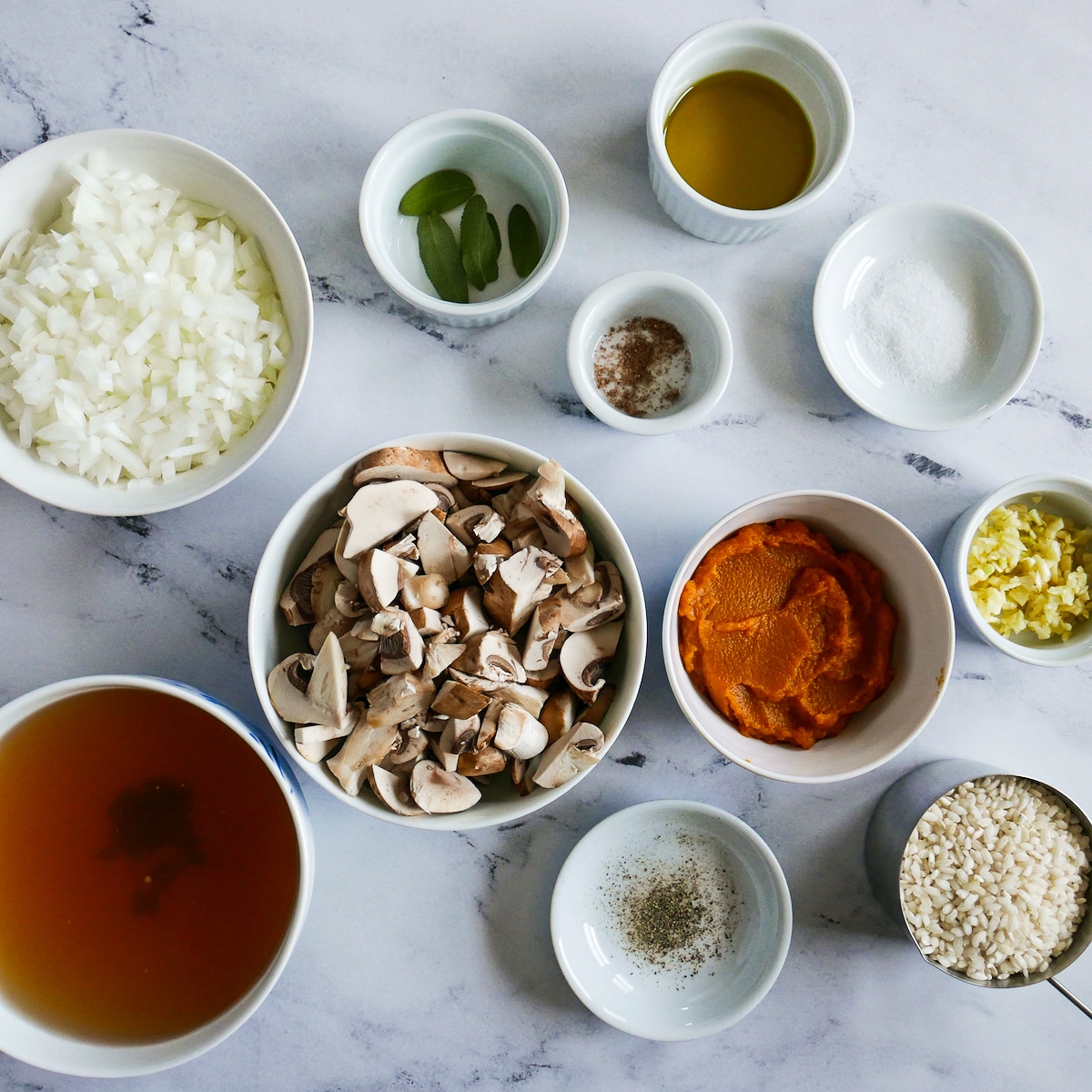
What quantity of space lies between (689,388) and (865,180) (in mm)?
551

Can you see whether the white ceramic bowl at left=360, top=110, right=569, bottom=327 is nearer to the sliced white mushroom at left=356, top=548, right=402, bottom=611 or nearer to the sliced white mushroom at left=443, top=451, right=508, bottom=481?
the sliced white mushroom at left=443, top=451, right=508, bottom=481

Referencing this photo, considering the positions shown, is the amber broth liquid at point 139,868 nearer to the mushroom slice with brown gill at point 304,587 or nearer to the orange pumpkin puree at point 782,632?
the mushroom slice with brown gill at point 304,587

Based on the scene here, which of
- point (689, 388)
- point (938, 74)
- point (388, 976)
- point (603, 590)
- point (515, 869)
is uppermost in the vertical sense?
point (938, 74)

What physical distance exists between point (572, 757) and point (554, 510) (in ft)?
1.21

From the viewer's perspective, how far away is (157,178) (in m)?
1.42

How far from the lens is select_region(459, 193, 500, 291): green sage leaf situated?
4.98ft

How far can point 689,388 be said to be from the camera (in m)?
1.55

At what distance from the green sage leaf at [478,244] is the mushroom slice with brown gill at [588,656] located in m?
0.67

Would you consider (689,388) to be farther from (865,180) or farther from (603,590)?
(865,180)

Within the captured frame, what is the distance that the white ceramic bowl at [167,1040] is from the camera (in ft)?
4.14

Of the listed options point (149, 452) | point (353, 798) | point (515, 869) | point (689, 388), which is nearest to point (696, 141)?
point (689, 388)

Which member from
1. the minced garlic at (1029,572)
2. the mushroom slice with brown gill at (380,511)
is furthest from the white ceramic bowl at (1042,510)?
the mushroom slice with brown gill at (380,511)

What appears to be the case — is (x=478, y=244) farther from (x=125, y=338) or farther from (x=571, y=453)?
(x=125, y=338)

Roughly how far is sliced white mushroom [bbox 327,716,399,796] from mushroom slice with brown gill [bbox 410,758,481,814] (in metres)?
0.07
